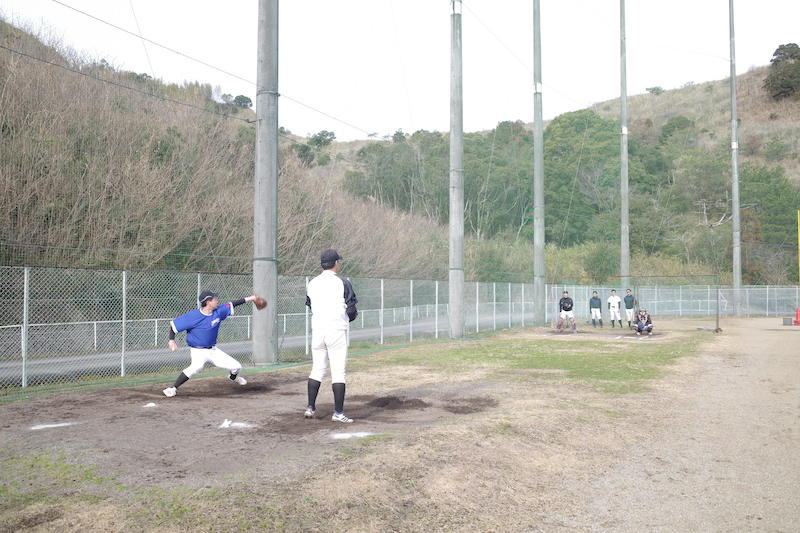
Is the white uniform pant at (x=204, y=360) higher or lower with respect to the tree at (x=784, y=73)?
lower

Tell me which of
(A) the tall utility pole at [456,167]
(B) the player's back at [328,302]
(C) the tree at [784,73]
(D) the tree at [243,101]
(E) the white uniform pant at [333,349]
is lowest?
(E) the white uniform pant at [333,349]

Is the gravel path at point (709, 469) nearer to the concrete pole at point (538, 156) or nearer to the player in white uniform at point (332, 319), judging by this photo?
the player in white uniform at point (332, 319)

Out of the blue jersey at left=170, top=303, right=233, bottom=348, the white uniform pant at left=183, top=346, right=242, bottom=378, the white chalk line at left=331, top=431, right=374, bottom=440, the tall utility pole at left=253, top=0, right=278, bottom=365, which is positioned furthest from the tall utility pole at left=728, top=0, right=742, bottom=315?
the white chalk line at left=331, top=431, right=374, bottom=440

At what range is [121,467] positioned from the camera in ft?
19.4

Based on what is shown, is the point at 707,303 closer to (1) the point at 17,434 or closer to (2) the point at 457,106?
(2) the point at 457,106

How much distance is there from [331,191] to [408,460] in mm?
34194

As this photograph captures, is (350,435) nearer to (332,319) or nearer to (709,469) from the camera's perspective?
(332,319)

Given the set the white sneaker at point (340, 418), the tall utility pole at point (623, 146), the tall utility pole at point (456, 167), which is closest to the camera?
the white sneaker at point (340, 418)

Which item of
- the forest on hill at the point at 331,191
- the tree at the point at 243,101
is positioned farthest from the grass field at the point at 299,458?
the tree at the point at 243,101

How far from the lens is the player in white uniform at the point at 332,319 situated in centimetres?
801

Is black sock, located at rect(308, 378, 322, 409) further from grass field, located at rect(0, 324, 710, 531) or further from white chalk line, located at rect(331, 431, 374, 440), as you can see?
white chalk line, located at rect(331, 431, 374, 440)

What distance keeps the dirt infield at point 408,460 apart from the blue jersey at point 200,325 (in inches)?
33.5

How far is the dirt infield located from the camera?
492cm

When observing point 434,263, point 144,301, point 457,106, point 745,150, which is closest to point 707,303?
point 434,263
